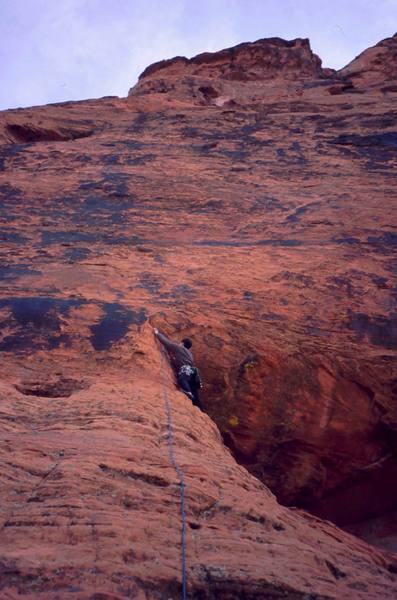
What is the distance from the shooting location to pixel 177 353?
8.59 metres

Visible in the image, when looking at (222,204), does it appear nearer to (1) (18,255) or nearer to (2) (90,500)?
(1) (18,255)

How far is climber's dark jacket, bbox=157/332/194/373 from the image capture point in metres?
8.45

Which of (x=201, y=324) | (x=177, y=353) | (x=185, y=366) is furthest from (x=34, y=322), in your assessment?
(x=201, y=324)

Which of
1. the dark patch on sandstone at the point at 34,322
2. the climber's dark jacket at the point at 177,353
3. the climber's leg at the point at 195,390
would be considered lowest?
the climber's leg at the point at 195,390

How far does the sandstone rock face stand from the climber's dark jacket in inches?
15.7

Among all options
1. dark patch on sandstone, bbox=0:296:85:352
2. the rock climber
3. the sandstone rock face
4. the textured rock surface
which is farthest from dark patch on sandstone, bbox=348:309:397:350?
dark patch on sandstone, bbox=0:296:85:352

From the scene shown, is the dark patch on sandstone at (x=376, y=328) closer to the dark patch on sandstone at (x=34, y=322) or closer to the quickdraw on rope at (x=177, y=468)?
the quickdraw on rope at (x=177, y=468)

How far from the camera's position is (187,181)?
14.0 m

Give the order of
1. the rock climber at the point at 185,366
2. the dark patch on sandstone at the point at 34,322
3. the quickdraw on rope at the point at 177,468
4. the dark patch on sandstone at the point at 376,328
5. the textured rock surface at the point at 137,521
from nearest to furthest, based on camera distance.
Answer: the textured rock surface at the point at 137,521 → the quickdraw on rope at the point at 177,468 → the dark patch on sandstone at the point at 34,322 → the rock climber at the point at 185,366 → the dark patch on sandstone at the point at 376,328

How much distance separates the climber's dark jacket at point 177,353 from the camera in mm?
8445

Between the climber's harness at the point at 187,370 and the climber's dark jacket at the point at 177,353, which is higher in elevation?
the climber's dark jacket at the point at 177,353

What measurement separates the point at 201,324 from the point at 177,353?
3.06 feet

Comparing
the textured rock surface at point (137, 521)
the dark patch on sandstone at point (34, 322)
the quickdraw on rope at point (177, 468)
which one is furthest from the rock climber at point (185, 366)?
the dark patch on sandstone at point (34, 322)

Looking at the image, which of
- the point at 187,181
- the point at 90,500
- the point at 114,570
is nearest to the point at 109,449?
the point at 90,500
